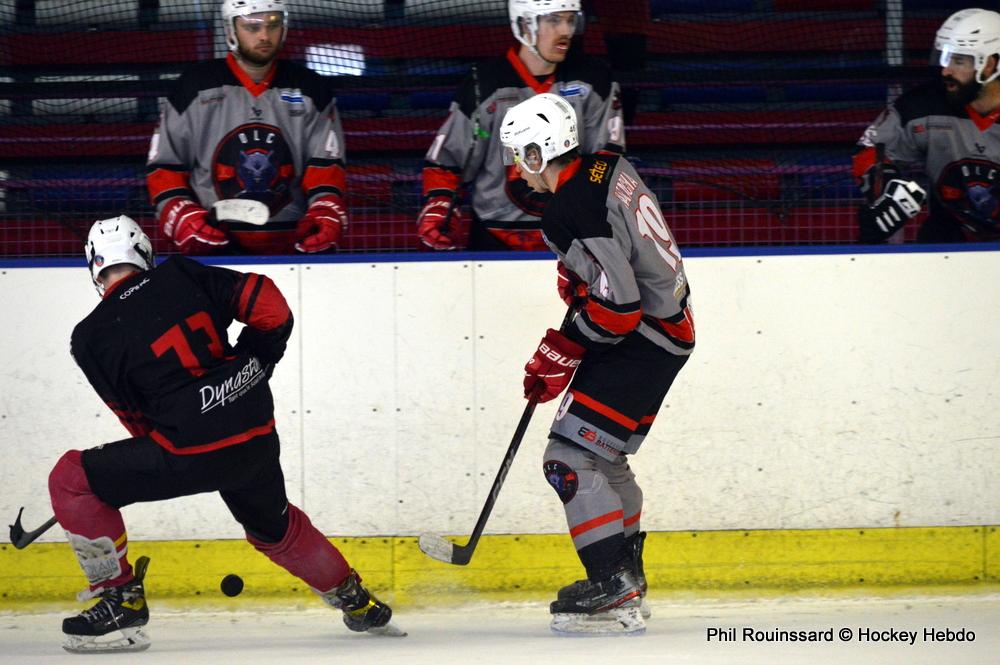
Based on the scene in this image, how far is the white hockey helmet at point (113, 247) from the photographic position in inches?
124

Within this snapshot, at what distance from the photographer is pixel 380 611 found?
11.0ft

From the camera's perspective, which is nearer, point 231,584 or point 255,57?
point 231,584

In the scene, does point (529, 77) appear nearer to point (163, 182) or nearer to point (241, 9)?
point (241, 9)

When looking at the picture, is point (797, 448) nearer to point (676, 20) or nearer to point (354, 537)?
point (354, 537)

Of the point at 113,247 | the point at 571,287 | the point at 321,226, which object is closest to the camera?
the point at 113,247

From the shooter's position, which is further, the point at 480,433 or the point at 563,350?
the point at 480,433

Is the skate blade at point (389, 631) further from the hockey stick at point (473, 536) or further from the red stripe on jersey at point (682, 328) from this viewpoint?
the red stripe on jersey at point (682, 328)

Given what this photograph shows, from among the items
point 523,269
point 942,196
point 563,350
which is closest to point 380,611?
point 563,350

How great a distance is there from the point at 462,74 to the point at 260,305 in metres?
1.83

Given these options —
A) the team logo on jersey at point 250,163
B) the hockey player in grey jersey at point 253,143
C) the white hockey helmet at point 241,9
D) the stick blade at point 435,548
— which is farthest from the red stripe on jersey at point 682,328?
the white hockey helmet at point 241,9

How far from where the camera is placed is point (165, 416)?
3.04 metres

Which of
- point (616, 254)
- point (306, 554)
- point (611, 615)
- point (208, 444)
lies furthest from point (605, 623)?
point (208, 444)

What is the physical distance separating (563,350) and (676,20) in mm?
2234

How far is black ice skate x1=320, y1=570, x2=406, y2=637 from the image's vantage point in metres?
3.31
